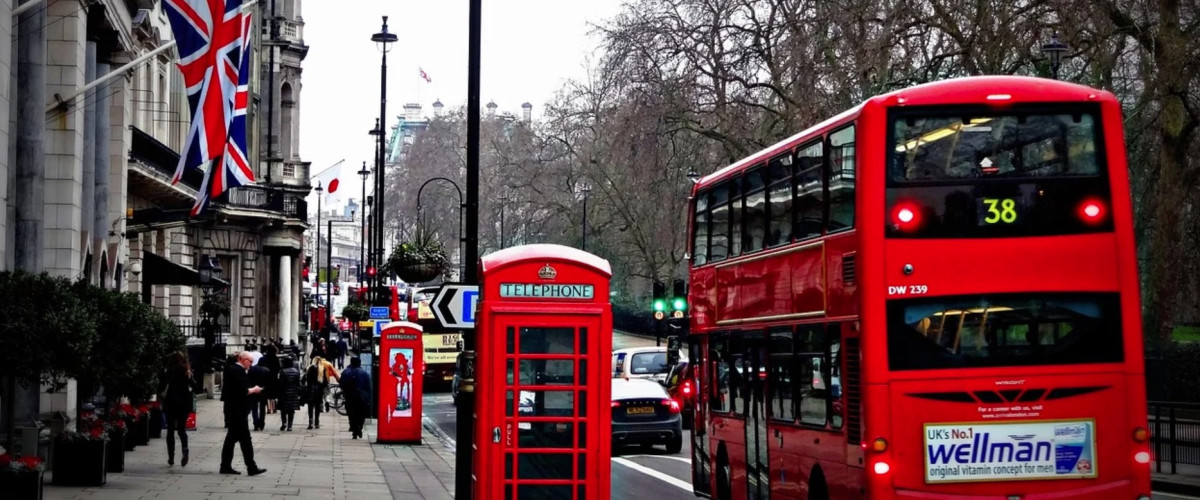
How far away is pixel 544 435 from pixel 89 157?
15253mm

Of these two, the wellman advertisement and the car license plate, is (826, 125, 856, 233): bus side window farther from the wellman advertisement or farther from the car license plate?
the car license plate

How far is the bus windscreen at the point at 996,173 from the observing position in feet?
44.7

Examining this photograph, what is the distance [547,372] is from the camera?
15773 millimetres

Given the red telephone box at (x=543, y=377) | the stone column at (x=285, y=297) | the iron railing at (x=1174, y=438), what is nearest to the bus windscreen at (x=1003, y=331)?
the red telephone box at (x=543, y=377)

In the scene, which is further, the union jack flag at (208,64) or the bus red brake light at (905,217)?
the union jack flag at (208,64)

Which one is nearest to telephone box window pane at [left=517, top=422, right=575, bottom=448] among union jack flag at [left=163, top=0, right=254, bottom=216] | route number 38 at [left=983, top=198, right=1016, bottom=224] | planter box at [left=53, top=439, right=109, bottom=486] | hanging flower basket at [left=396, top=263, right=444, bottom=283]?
route number 38 at [left=983, top=198, right=1016, bottom=224]

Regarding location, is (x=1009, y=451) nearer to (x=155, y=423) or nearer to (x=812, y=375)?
(x=812, y=375)

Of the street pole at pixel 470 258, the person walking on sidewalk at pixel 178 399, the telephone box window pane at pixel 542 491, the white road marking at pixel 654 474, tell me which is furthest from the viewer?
the person walking on sidewalk at pixel 178 399

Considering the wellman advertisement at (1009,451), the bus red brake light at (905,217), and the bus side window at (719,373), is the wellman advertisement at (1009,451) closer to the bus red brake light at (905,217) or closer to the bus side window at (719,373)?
the bus red brake light at (905,217)

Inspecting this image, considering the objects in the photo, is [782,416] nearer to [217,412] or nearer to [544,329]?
[544,329]

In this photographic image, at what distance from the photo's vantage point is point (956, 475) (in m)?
13.5

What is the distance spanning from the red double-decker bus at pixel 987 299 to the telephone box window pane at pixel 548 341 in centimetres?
258

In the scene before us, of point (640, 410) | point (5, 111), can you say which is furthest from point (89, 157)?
point (640, 410)

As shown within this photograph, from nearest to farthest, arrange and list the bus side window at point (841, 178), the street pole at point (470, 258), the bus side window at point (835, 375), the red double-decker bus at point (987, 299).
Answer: the red double-decker bus at point (987, 299), the bus side window at point (841, 178), the bus side window at point (835, 375), the street pole at point (470, 258)
